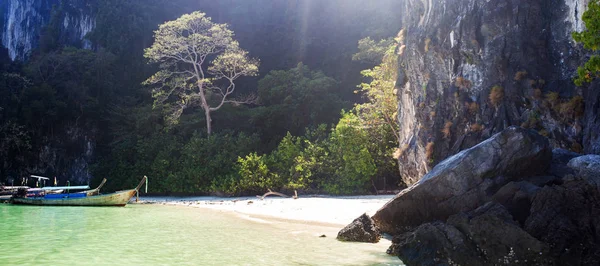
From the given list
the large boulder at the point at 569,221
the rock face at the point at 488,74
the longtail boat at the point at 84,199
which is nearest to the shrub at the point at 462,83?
the rock face at the point at 488,74

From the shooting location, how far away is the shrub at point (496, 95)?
14.0m

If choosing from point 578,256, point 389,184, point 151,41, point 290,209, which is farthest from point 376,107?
point 151,41

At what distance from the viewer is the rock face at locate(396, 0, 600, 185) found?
12.5 metres

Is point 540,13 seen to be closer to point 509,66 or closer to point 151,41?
point 509,66

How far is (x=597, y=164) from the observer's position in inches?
345

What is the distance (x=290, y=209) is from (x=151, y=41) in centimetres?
2840

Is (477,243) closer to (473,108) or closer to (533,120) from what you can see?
(533,120)

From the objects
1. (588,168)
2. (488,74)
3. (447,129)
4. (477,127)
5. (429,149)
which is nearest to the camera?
(588,168)

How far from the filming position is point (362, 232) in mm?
10633

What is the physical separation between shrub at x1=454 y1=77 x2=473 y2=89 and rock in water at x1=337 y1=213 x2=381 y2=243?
6700 mm

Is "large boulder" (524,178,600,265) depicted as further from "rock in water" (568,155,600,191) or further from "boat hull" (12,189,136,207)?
"boat hull" (12,189,136,207)

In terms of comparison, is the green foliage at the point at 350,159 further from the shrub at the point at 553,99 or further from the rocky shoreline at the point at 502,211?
the rocky shoreline at the point at 502,211

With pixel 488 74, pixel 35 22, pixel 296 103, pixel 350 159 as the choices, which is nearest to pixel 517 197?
pixel 488 74

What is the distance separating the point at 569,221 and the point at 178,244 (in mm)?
7977
